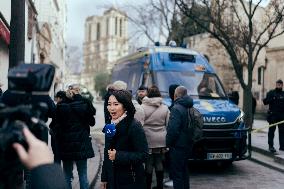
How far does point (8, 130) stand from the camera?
1494 mm

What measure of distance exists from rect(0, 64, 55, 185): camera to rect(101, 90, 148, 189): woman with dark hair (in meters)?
2.48

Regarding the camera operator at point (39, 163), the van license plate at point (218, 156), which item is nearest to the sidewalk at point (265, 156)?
the van license plate at point (218, 156)

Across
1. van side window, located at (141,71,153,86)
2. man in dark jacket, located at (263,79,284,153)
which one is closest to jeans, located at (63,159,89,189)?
van side window, located at (141,71,153,86)

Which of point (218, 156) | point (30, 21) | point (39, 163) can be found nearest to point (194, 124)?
point (218, 156)

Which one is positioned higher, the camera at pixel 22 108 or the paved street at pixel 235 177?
the camera at pixel 22 108

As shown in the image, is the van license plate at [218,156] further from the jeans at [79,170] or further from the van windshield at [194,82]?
the jeans at [79,170]

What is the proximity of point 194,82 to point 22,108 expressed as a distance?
31.7 ft

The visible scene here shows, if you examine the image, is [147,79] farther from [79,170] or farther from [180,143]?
[79,170]

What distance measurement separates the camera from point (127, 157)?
4.10m

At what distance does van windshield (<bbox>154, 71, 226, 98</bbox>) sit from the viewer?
1084 centimetres

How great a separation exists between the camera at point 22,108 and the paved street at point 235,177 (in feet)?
22.6

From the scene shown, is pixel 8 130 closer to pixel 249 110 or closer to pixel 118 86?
pixel 118 86

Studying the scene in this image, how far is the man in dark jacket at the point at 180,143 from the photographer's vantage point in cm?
676

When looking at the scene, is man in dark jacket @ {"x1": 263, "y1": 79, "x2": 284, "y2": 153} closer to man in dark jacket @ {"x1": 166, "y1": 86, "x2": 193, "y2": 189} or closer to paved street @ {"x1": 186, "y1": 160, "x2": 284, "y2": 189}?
paved street @ {"x1": 186, "y1": 160, "x2": 284, "y2": 189}
